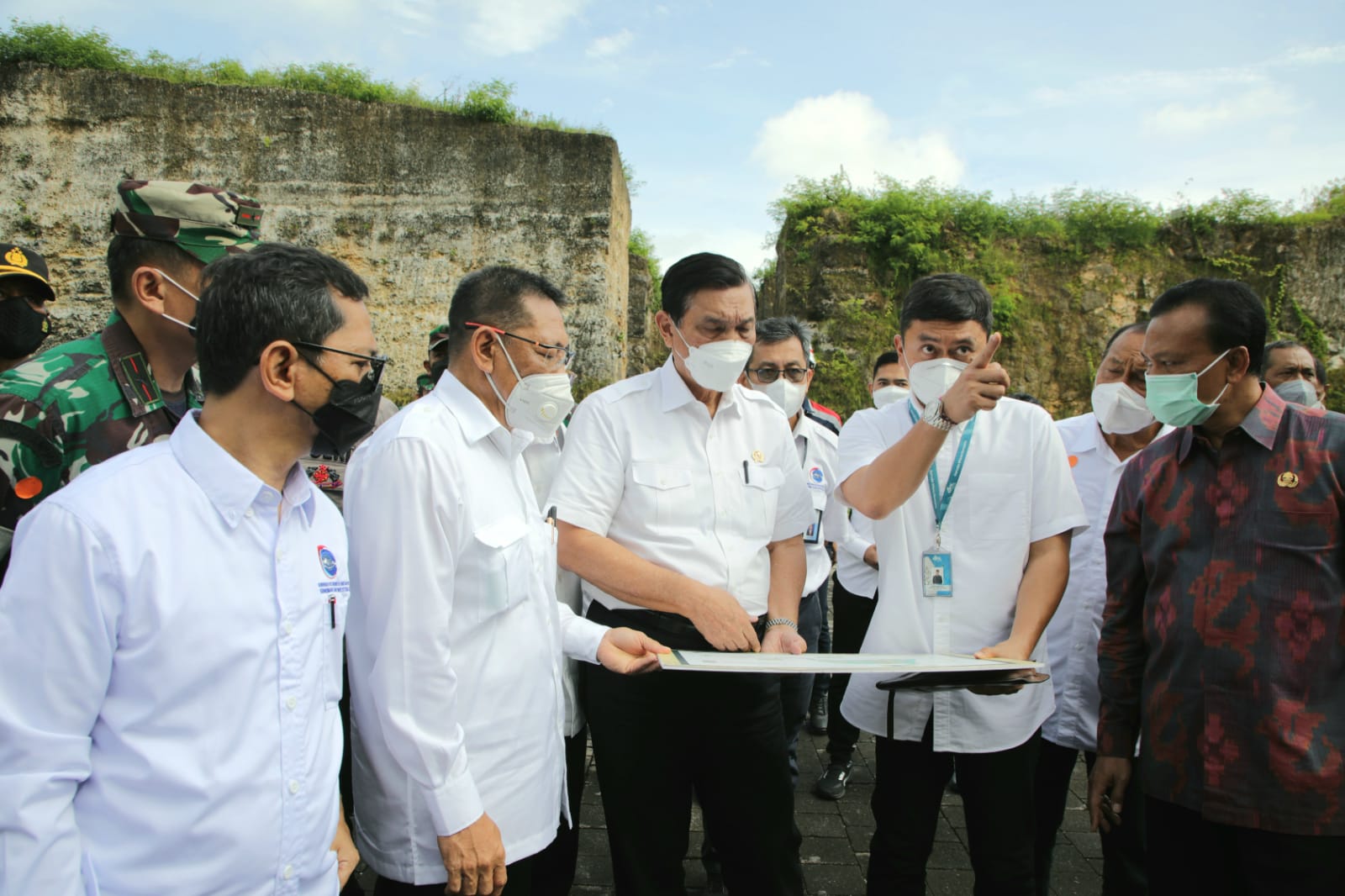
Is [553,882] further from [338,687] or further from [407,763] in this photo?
[338,687]

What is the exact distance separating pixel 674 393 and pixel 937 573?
1056 millimetres

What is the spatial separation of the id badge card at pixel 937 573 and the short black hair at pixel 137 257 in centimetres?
232

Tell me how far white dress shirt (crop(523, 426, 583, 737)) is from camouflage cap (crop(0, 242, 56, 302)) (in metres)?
2.15

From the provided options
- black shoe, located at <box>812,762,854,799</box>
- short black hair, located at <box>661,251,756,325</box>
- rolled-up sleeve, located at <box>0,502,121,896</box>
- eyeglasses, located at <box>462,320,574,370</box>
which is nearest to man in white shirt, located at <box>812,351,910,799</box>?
black shoe, located at <box>812,762,854,799</box>

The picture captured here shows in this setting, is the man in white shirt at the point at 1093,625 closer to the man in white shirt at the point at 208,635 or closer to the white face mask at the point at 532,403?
the white face mask at the point at 532,403

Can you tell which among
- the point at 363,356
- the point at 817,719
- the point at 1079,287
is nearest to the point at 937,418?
the point at 363,356

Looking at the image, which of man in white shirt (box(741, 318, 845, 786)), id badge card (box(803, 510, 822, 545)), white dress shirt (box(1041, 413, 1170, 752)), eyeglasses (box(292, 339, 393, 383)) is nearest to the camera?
eyeglasses (box(292, 339, 393, 383))

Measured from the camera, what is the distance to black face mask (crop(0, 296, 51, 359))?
3051 millimetres

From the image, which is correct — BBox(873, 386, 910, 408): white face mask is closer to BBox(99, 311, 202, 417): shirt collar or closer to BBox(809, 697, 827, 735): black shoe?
BBox(809, 697, 827, 735): black shoe

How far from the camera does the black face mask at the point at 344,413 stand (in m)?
1.52

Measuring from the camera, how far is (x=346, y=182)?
26.3 ft

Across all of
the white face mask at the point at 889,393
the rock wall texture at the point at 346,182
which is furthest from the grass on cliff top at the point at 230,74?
the white face mask at the point at 889,393

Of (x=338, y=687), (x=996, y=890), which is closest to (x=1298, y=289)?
(x=996, y=890)

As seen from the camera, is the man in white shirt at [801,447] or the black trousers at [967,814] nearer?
the black trousers at [967,814]
